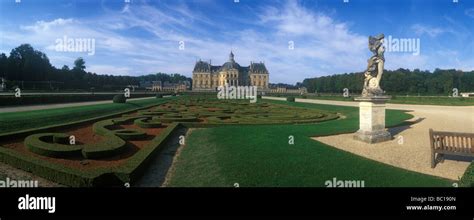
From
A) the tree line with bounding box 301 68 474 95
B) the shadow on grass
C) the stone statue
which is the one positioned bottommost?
the shadow on grass

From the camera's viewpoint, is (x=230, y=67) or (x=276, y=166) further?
(x=230, y=67)

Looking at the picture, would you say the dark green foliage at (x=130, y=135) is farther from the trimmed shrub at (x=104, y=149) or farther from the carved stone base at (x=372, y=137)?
the carved stone base at (x=372, y=137)

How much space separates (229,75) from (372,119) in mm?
93990

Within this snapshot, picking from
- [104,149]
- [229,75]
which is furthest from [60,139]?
[229,75]

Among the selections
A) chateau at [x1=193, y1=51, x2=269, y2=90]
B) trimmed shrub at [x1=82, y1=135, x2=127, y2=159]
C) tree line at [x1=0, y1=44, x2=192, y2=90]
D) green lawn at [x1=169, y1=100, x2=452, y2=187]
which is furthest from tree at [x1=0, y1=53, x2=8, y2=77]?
chateau at [x1=193, y1=51, x2=269, y2=90]

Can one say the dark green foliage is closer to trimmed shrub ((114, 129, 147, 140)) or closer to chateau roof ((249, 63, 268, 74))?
trimmed shrub ((114, 129, 147, 140))

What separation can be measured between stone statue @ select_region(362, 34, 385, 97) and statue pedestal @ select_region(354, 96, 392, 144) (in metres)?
0.21

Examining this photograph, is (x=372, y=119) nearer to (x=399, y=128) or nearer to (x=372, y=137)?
→ (x=372, y=137)

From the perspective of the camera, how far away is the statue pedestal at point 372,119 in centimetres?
1044

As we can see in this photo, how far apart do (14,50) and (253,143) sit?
6067 centimetres

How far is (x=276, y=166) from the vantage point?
712 cm

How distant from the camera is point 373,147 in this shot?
978cm

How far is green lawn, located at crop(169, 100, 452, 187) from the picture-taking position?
6.24m
